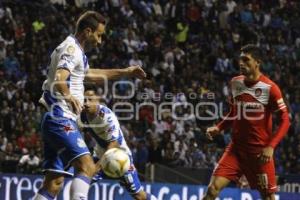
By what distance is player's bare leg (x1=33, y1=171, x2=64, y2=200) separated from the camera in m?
9.19

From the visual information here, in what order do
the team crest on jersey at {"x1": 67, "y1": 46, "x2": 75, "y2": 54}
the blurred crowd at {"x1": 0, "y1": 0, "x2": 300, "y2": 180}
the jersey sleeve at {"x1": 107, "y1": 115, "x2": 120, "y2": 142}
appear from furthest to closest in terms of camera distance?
the blurred crowd at {"x1": 0, "y1": 0, "x2": 300, "y2": 180}
the jersey sleeve at {"x1": 107, "y1": 115, "x2": 120, "y2": 142}
the team crest on jersey at {"x1": 67, "y1": 46, "x2": 75, "y2": 54}

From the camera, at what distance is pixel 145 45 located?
24.9 meters

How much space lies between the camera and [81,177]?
909cm

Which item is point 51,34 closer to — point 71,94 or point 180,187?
point 180,187

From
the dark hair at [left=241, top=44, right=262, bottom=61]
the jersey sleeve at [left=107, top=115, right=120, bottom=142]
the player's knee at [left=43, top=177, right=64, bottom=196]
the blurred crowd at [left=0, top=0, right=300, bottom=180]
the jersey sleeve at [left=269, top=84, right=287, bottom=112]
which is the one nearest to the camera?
the player's knee at [left=43, top=177, right=64, bottom=196]

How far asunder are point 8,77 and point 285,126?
12228 millimetres

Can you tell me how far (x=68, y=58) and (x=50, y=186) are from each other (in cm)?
142

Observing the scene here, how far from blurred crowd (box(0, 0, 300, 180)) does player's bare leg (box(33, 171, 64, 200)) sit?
869 centimetres

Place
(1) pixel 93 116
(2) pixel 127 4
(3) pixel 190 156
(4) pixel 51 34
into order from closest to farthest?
1. (1) pixel 93 116
2. (3) pixel 190 156
3. (4) pixel 51 34
4. (2) pixel 127 4

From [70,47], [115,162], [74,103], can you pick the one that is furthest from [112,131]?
[74,103]

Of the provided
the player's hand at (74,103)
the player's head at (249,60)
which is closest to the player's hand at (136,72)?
the player's hand at (74,103)

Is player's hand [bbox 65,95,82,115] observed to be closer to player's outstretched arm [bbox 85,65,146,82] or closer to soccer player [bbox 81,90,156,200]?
player's outstretched arm [bbox 85,65,146,82]

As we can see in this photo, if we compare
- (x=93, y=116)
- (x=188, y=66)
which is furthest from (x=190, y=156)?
(x=93, y=116)

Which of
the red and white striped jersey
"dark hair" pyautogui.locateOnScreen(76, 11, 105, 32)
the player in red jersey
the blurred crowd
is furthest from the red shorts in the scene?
the blurred crowd
